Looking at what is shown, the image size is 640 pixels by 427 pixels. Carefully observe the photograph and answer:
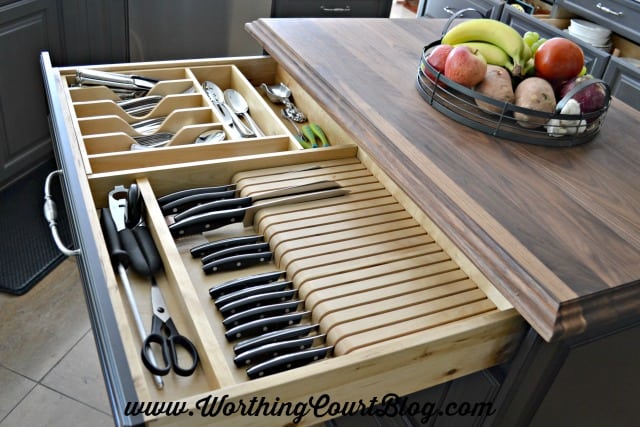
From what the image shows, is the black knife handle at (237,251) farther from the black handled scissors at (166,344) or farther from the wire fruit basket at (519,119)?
the wire fruit basket at (519,119)

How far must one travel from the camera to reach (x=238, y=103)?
1589mm

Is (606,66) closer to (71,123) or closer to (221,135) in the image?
(221,135)

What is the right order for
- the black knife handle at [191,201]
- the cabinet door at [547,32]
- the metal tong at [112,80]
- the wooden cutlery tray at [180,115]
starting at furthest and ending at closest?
the cabinet door at [547,32] < the metal tong at [112,80] < the wooden cutlery tray at [180,115] < the black knife handle at [191,201]

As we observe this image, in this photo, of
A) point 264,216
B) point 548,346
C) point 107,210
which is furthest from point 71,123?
point 548,346

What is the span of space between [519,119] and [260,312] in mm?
595

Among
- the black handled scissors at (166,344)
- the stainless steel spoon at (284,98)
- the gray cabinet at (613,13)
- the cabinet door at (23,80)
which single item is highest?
the gray cabinet at (613,13)

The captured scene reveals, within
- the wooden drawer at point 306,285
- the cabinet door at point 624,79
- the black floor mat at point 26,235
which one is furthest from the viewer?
the cabinet door at point 624,79

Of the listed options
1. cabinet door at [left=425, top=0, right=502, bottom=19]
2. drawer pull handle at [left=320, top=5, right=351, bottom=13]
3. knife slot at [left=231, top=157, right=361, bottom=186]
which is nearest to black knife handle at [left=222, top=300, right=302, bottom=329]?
knife slot at [left=231, top=157, right=361, bottom=186]

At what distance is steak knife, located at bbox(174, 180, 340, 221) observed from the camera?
1117mm

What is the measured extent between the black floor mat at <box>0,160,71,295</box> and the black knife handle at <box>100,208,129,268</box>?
1.08 metres

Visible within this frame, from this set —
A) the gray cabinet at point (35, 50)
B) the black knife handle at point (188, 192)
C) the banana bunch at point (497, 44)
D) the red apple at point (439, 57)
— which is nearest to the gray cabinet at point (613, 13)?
the banana bunch at point (497, 44)

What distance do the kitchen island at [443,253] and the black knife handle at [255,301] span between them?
28 mm

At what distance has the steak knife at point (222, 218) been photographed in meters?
1.09

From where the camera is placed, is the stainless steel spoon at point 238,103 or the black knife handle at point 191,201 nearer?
the black knife handle at point 191,201
